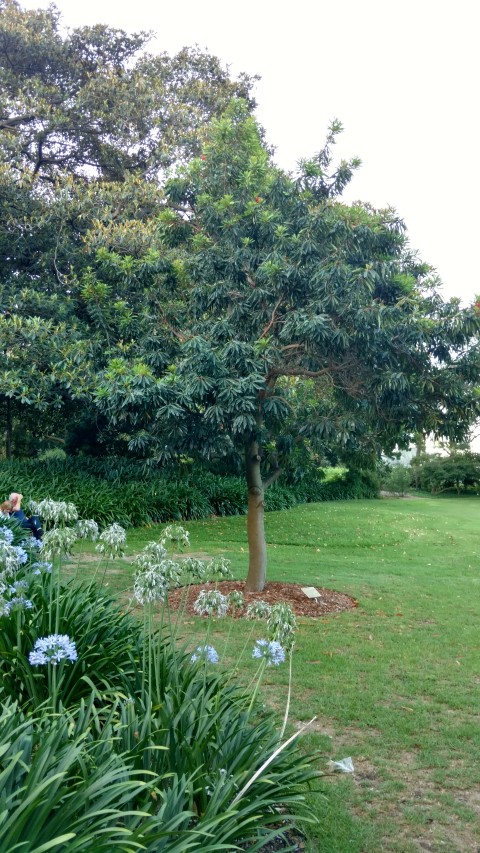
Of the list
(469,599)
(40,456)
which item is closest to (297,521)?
(40,456)

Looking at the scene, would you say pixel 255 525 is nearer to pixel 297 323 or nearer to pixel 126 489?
pixel 297 323

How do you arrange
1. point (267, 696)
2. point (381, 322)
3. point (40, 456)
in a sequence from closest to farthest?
point (267, 696)
point (381, 322)
point (40, 456)

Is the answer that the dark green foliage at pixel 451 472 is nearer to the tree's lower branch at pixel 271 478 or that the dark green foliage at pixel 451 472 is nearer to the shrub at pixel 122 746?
the tree's lower branch at pixel 271 478

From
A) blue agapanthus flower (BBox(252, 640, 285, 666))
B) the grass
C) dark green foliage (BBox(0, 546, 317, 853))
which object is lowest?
the grass

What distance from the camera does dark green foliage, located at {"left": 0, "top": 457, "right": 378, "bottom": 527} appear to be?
1547 cm

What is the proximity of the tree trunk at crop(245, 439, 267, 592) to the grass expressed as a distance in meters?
1.27

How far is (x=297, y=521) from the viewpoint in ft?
66.5

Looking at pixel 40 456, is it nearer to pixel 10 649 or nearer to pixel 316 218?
pixel 316 218

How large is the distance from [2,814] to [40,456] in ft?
68.8

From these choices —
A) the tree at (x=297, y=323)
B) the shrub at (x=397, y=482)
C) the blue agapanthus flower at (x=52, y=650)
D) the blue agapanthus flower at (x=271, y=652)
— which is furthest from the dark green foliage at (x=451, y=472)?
the blue agapanthus flower at (x=52, y=650)

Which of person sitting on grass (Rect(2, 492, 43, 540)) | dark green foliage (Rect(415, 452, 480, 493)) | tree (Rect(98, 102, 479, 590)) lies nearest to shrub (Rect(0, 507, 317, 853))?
tree (Rect(98, 102, 479, 590))

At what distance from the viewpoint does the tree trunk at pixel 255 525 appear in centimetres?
987

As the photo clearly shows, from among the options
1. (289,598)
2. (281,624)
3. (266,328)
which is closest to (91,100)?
(266,328)

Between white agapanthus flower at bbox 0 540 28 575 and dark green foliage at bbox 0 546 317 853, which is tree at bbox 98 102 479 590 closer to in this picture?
dark green foliage at bbox 0 546 317 853
